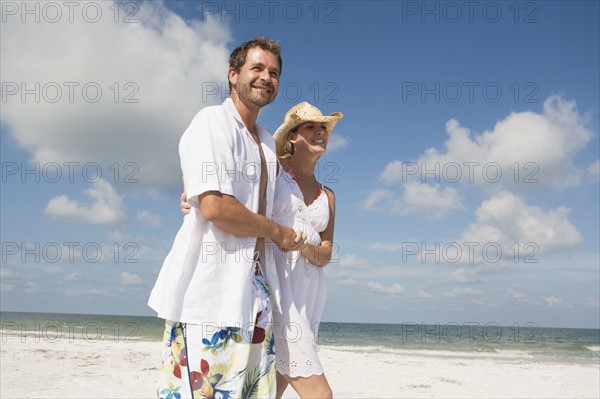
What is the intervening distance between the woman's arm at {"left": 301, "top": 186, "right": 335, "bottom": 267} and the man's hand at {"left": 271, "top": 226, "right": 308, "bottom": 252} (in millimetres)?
165

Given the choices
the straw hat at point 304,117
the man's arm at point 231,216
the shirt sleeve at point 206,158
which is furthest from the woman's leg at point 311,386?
the straw hat at point 304,117

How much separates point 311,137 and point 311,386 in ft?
4.33

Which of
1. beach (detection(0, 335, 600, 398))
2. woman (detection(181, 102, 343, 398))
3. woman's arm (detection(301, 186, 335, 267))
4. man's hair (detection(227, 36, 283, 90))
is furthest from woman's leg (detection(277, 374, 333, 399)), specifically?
beach (detection(0, 335, 600, 398))

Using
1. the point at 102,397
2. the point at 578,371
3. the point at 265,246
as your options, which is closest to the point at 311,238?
the point at 265,246

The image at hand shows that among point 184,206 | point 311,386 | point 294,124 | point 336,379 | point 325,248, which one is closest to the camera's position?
point 184,206

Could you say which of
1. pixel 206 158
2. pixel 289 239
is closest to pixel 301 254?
pixel 289 239

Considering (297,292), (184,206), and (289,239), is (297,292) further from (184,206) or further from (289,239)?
(184,206)

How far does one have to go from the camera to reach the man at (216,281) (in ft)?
6.38

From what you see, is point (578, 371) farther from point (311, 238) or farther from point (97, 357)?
point (311, 238)

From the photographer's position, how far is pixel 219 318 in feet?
6.44

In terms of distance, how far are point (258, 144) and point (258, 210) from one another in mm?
319

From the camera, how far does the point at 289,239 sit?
2.29 m

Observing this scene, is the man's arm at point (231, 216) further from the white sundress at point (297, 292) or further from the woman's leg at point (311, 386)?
the woman's leg at point (311, 386)

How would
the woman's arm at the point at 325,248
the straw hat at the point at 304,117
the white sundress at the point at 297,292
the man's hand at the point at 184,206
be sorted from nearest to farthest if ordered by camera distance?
the man's hand at the point at 184,206 < the white sundress at the point at 297,292 < the woman's arm at the point at 325,248 < the straw hat at the point at 304,117
